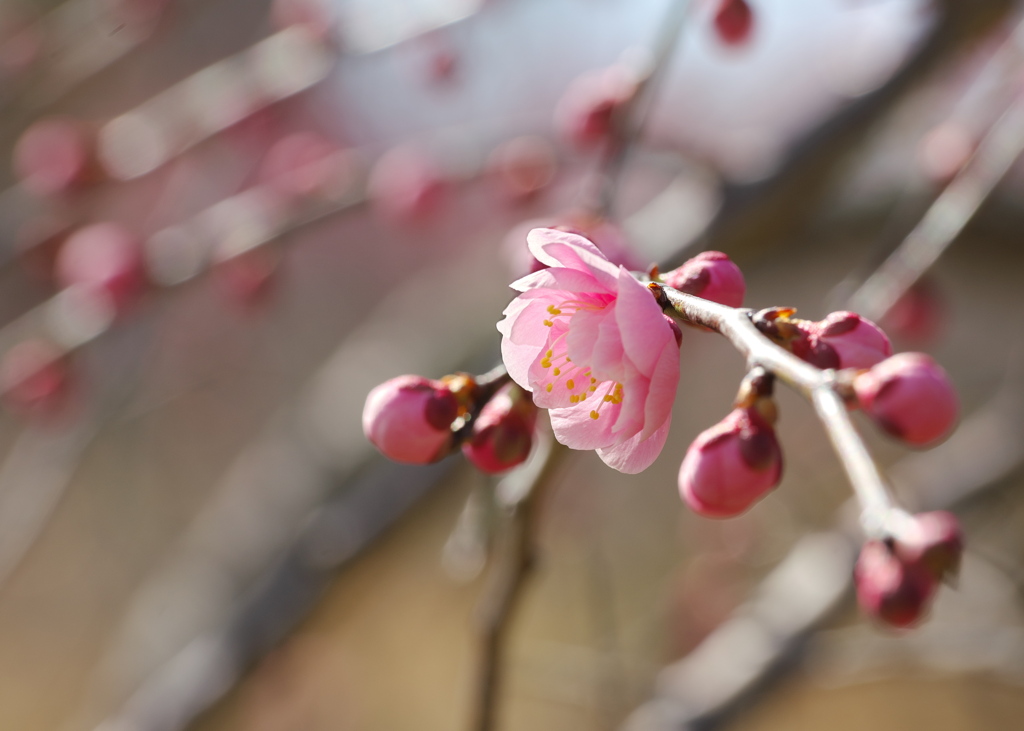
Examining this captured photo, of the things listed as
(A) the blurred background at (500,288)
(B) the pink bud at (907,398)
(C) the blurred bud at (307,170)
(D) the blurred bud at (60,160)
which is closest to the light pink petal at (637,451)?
(B) the pink bud at (907,398)

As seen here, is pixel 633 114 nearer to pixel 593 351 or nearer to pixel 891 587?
pixel 593 351

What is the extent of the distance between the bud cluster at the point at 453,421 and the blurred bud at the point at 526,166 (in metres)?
1.05

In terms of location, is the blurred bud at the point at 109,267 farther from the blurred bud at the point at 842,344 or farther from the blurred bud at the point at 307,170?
the blurred bud at the point at 842,344

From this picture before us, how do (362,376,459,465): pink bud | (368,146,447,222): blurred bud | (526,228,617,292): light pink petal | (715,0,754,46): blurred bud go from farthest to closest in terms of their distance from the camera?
(368,146,447,222): blurred bud
(715,0,754,46): blurred bud
(362,376,459,465): pink bud
(526,228,617,292): light pink petal

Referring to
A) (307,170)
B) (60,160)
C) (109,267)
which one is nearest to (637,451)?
(109,267)

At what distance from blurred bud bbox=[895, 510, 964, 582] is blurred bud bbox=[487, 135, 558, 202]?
126 cm

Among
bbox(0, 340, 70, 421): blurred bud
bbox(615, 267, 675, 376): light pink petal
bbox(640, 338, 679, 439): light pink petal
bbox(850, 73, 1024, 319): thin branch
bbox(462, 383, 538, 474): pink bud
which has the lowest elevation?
bbox(850, 73, 1024, 319): thin branch

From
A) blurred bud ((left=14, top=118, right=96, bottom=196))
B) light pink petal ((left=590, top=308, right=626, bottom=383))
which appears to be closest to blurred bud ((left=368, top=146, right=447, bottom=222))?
blurred bud ((left=14, top=118, right=96, bottom=196))

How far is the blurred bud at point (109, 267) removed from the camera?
1.46m

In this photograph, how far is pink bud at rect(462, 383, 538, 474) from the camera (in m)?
0.51

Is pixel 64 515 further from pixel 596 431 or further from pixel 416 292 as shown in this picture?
pixel 596 431

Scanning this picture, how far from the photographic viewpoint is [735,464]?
0.44 m

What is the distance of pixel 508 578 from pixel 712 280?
0.36m

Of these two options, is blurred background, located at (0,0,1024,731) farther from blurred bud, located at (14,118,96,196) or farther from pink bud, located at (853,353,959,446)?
pink bud, located at (853,353,959,446)
